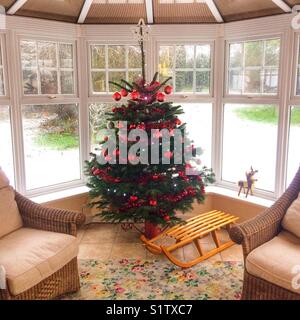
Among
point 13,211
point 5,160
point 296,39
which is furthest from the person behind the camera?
point 5,160

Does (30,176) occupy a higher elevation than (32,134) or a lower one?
lower

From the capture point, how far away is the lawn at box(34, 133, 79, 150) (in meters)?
3.65

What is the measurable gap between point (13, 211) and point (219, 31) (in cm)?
261

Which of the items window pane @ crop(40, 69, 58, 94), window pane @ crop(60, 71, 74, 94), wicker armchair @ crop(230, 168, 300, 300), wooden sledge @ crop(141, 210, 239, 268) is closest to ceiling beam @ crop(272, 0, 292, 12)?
wicker armchair @ crop(230, 168, 300, 300)

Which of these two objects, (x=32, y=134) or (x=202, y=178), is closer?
(x=202, y=178)

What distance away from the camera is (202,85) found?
3.78 m

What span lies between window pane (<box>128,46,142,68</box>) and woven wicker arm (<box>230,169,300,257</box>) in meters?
1.99

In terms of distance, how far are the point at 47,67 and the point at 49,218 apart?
168 cm

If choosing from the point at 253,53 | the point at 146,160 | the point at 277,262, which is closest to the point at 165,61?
the point at 253,53

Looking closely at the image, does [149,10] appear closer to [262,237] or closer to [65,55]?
[65,55]

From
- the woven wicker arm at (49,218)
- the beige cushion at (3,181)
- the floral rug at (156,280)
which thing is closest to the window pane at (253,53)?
the floral rug at (156,280)

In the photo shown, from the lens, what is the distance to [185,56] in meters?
3.73
